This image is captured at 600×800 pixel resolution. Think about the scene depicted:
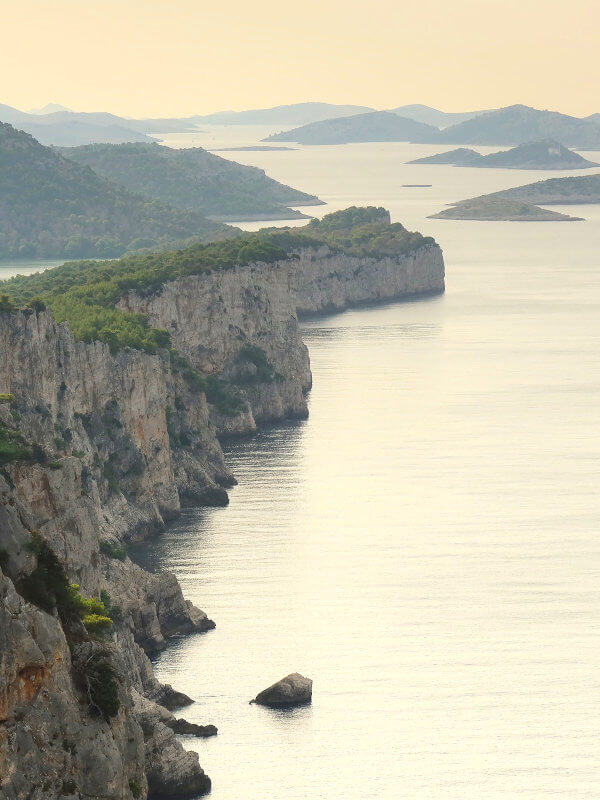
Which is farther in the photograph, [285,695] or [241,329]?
[241,329]

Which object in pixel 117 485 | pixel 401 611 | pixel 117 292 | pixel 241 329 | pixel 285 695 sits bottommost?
pixel 401 611

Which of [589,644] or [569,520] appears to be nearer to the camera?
[589,644]

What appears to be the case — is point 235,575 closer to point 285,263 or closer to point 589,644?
point 589,644

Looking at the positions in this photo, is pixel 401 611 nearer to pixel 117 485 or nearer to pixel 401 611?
pixel 401 611

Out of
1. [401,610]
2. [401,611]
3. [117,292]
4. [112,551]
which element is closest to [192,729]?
[112,551]

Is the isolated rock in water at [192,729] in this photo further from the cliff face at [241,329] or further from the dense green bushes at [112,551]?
the cliff face at [241,329]

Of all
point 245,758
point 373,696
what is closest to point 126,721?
point 245,758

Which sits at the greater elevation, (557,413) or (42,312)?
(42,312)
